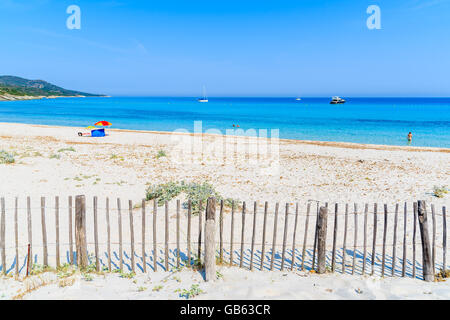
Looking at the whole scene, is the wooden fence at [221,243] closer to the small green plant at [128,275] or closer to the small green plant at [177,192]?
the small green plant at [128,275]

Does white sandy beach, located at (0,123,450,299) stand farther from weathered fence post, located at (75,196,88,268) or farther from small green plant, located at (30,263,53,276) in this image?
weathered fence post, located at (75,196,88,268)

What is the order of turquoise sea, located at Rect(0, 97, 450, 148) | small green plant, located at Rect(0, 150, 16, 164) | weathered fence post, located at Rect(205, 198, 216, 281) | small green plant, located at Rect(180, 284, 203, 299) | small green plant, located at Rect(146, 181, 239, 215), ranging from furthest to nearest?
turquoise sea, located at Rect(0, 97, 450, 148)
small green plant, located at Rect(0, 150, 16, 164)
small green plant, located at Rect(146, 181, 239, 215)
weathered fence post, located at Rect(205, 198, 216, 281)
small green plant, located at Rect(180, 284, 203, 299)

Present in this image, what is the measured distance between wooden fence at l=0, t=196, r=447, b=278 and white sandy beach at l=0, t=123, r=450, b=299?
125 mm

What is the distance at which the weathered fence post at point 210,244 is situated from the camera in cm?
519

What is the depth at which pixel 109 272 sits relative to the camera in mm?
5406

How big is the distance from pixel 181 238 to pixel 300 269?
2.76m

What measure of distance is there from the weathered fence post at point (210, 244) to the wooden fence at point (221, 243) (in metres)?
0.19

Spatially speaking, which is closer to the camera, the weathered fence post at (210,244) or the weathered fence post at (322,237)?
the weathered fence post at (210,244)

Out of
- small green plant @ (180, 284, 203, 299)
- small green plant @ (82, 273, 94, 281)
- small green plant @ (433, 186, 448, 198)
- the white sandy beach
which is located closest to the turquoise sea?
the white sandy beach

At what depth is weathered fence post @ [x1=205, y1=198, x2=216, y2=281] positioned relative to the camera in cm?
519

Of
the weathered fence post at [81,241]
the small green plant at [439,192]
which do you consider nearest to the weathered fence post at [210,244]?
the weathered fence post at [81,241]

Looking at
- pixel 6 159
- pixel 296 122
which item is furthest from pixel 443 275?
pixel 296 122
